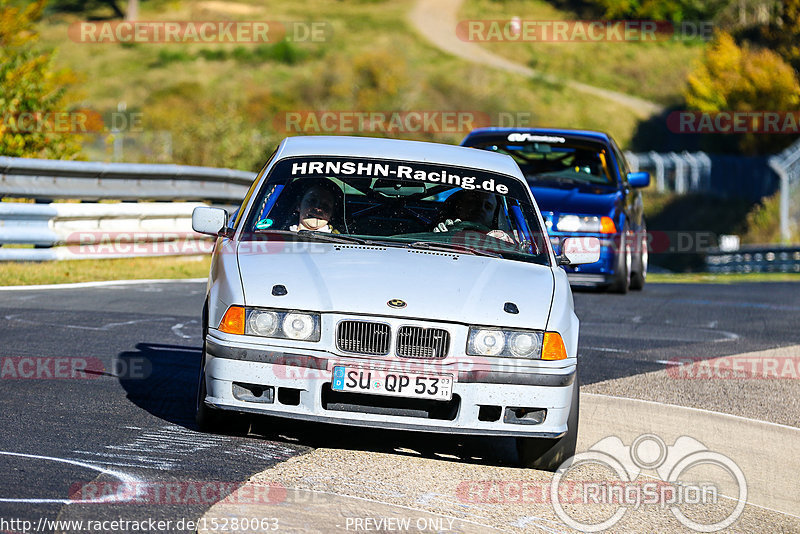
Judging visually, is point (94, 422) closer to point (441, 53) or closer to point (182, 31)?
point (441, 53)

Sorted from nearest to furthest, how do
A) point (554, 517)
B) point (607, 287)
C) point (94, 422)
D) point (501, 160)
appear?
point (554, 517) → point (94, 422) → point (501, 160) → point (607, 287)

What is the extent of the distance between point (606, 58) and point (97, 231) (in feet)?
230

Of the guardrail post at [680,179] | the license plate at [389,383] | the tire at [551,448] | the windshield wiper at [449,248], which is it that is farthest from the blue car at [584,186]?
the guardrail post at [680,179]

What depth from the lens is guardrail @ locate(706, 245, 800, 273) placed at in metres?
25.6

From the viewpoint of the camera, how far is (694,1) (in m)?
80.2

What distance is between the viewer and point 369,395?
18.8 ft

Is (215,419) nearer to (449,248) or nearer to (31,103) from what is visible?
(449,248)

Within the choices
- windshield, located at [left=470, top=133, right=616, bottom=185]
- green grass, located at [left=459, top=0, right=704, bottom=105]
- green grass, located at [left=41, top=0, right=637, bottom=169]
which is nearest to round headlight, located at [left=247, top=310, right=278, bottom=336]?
windshield, located at [left=470, top=133, right=616, bottom=185]

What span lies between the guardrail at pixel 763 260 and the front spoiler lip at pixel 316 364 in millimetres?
20633

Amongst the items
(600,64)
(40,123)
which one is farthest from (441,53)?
(40,123)

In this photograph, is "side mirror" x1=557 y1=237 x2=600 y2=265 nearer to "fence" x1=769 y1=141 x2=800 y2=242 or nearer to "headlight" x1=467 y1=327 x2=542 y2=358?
"headlight" x1=467 y1=327 x2=542 y2=358

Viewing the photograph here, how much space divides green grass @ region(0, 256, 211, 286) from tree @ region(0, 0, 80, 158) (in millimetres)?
2914

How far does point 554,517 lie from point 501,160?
2966 mm

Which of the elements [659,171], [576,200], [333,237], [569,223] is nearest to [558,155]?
[576,200]
